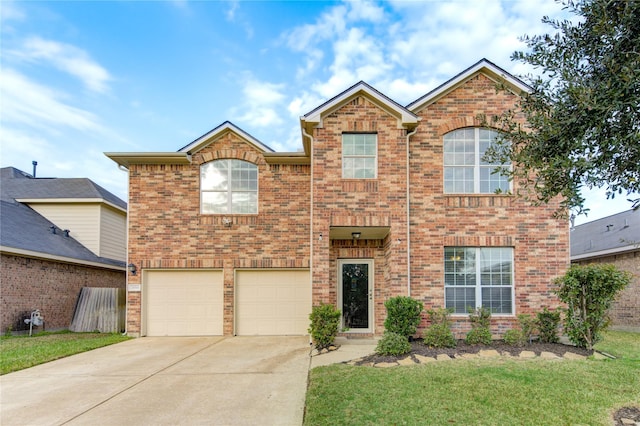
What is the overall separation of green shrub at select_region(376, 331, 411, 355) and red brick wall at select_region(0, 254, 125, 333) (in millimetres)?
10969

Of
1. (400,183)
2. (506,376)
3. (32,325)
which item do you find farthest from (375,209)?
(32,325)

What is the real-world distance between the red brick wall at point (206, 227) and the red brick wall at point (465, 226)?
378 centimetres

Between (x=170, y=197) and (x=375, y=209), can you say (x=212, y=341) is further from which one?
(x=375, y=209)

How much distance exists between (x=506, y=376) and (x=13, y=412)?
7.29m

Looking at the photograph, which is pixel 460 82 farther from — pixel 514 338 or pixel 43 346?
pixel 43 346

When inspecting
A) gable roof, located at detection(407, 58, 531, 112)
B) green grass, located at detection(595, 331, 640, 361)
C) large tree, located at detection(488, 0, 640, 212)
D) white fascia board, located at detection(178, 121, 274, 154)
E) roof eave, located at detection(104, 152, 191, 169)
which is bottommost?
green grass, located at detection(595, 331, 640, 361)

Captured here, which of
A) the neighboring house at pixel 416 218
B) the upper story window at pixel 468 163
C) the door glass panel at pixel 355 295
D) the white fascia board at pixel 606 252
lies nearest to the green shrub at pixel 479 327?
the neighboring house at pixel 416 218

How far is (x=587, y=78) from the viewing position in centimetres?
477

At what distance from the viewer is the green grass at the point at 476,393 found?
5.14 meters

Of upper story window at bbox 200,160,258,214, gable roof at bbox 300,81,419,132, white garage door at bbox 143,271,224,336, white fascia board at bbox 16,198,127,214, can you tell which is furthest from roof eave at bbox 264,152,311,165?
white fascia board at bbox 16,198,127,214

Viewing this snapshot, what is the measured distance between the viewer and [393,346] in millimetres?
8766

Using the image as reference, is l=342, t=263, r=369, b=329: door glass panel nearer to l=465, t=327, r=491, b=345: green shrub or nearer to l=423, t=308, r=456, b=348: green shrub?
l=423, t=308, r=456, b=348: green shrub

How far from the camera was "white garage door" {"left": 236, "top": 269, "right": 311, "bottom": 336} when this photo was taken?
12969mm

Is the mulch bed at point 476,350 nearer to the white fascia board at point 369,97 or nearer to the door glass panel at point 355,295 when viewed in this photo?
the door glass panel at point 355,295
